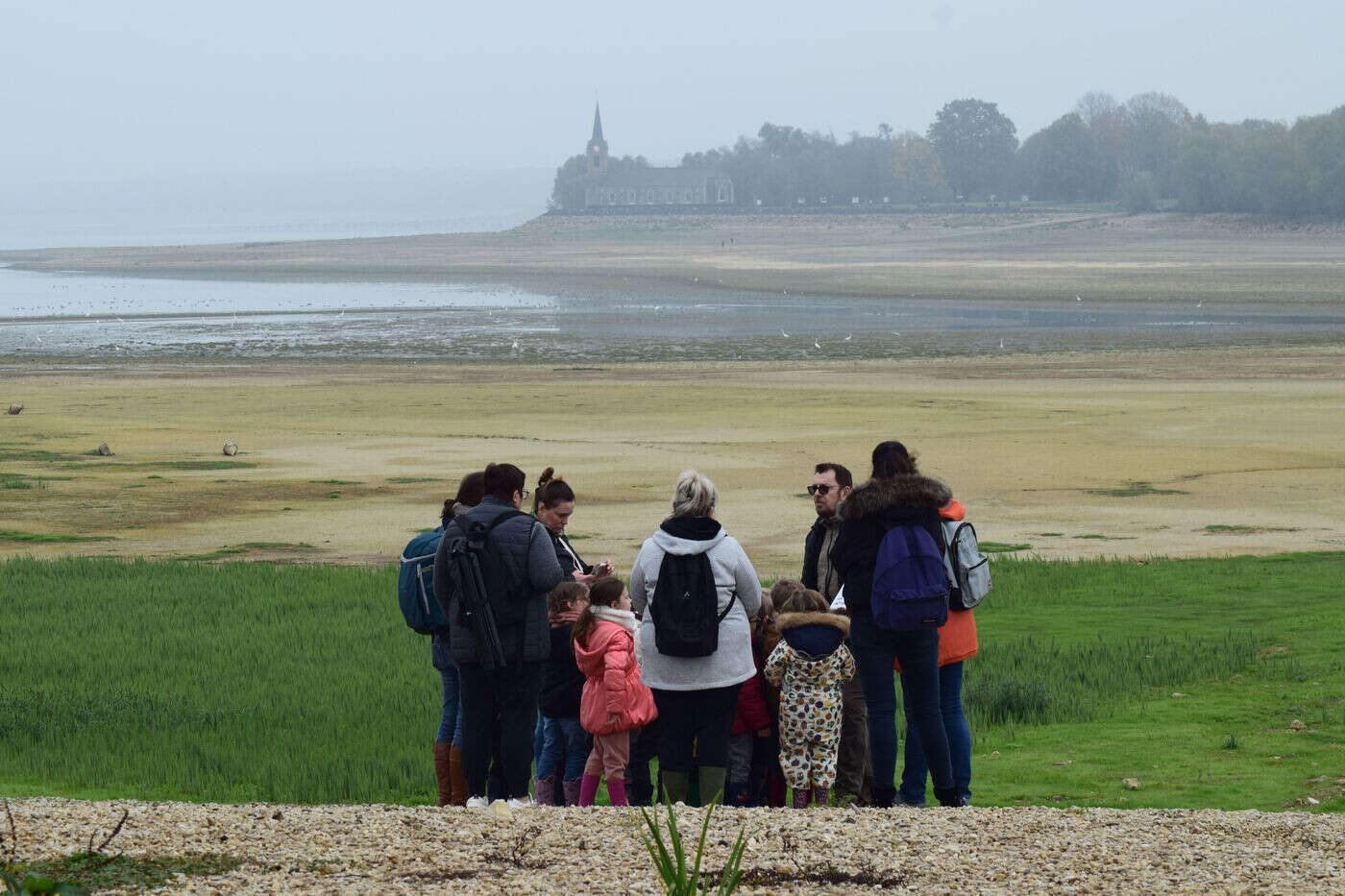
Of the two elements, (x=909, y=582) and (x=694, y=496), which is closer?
(x=694, y=496)

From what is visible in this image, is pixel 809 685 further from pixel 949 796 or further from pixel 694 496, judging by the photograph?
pixel 694 496

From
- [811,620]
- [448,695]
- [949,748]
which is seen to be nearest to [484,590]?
[448,695]

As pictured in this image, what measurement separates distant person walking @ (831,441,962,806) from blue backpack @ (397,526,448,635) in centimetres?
198

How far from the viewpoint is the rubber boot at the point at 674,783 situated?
320 inches

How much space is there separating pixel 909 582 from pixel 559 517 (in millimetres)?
1775

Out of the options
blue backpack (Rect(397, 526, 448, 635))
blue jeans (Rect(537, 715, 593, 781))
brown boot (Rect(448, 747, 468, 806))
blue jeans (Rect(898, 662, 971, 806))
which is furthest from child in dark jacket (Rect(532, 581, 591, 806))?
blue jeans (Rect(898, 662, 971, 806))

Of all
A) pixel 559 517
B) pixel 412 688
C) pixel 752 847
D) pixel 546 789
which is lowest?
pixel 412 688

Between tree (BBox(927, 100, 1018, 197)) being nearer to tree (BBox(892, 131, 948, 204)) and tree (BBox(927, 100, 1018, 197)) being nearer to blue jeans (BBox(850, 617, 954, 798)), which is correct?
tree (BBox(892, 131, 948, 204))

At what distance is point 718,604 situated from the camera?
7.86m

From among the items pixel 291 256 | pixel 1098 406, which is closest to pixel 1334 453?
pixel 1098 406

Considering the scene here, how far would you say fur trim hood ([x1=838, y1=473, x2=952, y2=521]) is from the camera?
809 cm

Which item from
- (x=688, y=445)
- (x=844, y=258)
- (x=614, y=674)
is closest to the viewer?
(x=614, y=674)

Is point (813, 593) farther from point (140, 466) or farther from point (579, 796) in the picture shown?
point (140, 466)

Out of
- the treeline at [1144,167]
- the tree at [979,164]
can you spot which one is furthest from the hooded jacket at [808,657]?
the tree at [979,164]
